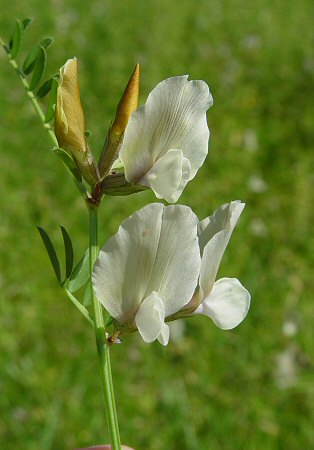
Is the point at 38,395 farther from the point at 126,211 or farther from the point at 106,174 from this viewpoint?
the point at 106,174

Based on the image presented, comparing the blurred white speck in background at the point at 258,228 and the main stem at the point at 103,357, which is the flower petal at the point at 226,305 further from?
the blurred white speck in background at the point at 258,228

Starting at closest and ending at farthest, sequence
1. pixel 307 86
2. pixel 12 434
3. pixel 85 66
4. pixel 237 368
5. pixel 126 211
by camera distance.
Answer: pixel 12 434 < pixel 237 368 < pixel 126 211 < pixel 85 66 < pixel 307 86

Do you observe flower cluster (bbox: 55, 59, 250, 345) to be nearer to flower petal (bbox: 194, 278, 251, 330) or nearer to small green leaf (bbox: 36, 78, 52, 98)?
flower petal (bbox: 194, 278, 251, 330)

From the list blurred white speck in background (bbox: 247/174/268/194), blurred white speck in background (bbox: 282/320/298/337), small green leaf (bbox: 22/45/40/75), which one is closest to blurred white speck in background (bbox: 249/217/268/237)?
blurred white speck in background (bbox: 247/174/268/194)

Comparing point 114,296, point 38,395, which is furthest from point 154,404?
point 114,296

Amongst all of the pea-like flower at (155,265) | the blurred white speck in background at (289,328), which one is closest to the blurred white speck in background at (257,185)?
the blurred white speck in background at (289,328)

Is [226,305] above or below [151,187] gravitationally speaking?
below

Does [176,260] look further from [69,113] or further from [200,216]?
[200,216]

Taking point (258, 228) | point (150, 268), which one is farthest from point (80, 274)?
point (258, 228)
